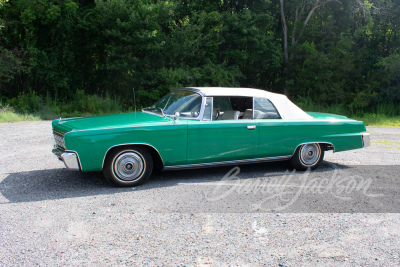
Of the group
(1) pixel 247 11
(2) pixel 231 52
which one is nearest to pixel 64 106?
(2) pixel 231 52

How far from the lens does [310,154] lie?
21.5 ft

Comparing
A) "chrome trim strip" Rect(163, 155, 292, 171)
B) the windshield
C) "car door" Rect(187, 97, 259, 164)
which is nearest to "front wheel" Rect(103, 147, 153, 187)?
"chrome trim strip" Rect(163, 155, 292, 171)

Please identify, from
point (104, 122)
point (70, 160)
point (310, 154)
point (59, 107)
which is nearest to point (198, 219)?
point (70, 160)

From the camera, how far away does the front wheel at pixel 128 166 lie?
17.1 feet

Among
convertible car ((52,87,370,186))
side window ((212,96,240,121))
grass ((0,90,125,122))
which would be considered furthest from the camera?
grass ((0,90,125,122))

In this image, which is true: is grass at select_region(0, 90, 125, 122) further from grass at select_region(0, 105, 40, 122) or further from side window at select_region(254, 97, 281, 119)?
side window at select_region(254, 97, 281, 119)

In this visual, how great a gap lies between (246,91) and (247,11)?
1729 centimetres

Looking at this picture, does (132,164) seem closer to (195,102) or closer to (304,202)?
(195,102)

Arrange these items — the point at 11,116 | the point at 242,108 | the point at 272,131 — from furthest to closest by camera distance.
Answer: the point at 11,116 < the point at 242,108 < the point at 272,131

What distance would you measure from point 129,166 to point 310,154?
327cm

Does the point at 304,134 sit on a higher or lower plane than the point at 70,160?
higher

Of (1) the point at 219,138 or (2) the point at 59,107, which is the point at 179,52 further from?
(1) the point at 219,138

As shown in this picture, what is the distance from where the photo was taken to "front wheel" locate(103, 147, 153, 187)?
521 cm

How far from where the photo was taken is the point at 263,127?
6.04m
